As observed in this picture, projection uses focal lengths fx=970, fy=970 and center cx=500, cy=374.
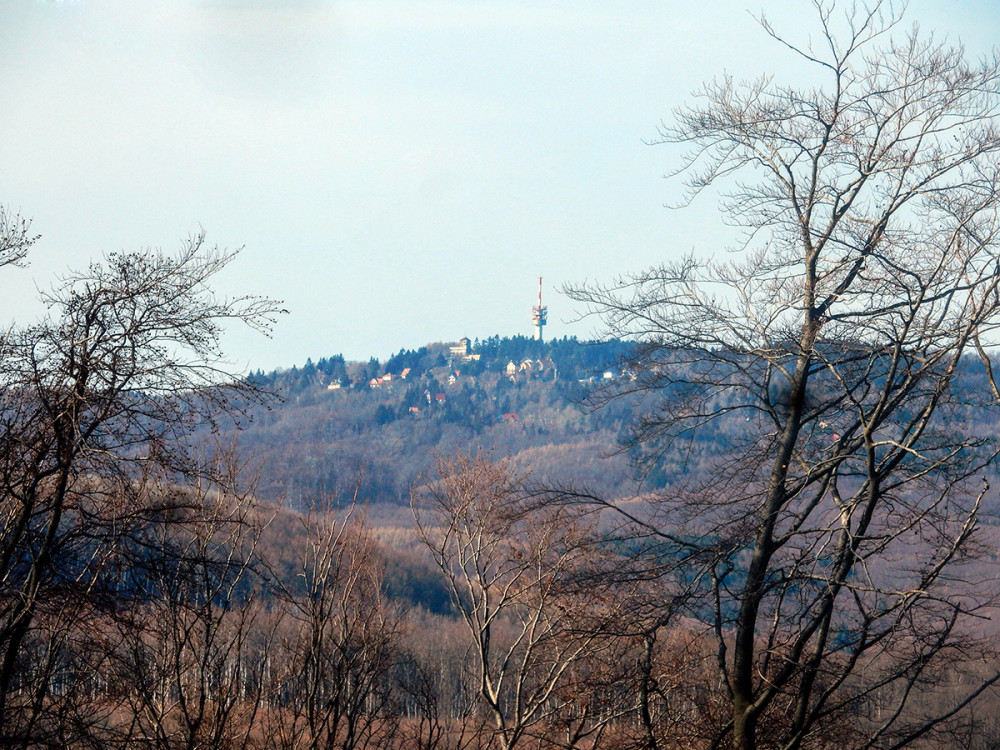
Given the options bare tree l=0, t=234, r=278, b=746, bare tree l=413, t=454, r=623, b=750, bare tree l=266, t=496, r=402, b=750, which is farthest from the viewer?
bare tree l=413, t=454, r=623, b=750

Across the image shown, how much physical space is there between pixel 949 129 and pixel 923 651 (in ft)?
17.4

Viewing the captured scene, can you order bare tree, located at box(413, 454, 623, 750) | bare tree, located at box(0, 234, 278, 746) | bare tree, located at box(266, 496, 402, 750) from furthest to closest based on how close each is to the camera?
bare tree, located at box(413, 454, 623, 750), bare tree, located at box(266, 496, 402, 750), bare tree, located at box(0, 234, 278, 746)

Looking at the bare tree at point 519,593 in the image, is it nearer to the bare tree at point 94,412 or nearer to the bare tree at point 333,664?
the bare tree at point 333,664

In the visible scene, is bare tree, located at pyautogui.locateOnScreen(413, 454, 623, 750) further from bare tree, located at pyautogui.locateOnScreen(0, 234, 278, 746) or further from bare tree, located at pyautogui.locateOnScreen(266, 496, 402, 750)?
bare tree, located at pyautogui.locateOnScreen(0, 234, 278, 746)

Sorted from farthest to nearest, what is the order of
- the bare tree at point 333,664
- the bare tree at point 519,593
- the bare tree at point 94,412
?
the bare tree at point 519,593
the bare tree at point 333,664
the bare tree at point 94,412

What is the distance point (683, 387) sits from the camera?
10.7 m

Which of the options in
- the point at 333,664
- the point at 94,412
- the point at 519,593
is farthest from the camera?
the point at 519,593

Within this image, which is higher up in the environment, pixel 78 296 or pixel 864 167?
pixel 864 167

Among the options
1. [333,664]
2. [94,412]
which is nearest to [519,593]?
[333,664]

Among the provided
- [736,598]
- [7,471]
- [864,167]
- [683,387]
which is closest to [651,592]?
[736,598]

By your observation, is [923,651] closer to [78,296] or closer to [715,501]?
[715,501]

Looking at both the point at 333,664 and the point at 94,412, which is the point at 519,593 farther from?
the point at 94,412

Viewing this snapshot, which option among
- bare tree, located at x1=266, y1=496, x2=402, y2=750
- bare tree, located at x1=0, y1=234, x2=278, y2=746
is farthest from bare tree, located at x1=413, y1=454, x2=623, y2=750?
bare tree, located at x1=0, y1=234, x2=278, y2=746

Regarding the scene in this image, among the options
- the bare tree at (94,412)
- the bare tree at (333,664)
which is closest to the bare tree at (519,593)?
the bare tree at (333,664)
